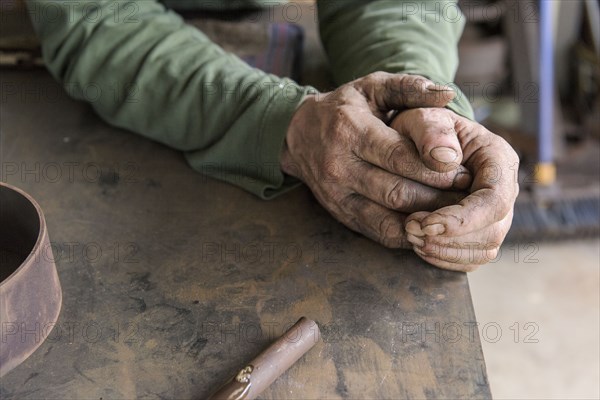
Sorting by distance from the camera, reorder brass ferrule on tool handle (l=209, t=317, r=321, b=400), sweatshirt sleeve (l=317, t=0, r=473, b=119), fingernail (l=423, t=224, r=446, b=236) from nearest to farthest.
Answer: brass ferrule on tool handle (l=209, t=317, r=321, b=400), fingernail (l=423, t=224, r=446, b=236), sweatshirt sleeve (l=317, t=0, r=473, b=119)

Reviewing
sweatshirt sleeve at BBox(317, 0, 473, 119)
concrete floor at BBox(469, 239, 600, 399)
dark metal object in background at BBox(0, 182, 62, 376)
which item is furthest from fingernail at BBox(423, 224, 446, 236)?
concrete floor at BBox(469, 239, 600, 399)

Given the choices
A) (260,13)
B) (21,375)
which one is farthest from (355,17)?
(21,375)

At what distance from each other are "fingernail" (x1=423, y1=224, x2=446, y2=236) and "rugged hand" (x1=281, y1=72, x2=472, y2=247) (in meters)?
0.06

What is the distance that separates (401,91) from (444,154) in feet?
0.41

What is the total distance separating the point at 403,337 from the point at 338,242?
0.17m

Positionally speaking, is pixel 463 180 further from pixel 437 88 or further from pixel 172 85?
pixel 172 85

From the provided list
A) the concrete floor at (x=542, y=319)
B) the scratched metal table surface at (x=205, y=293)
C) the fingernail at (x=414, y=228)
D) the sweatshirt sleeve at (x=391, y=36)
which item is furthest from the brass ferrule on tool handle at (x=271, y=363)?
the concrete floor at (x=542, y=319)

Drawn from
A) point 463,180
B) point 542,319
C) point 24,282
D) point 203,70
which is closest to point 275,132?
point 203,70

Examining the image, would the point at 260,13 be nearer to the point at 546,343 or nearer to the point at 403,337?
the point at 403,337

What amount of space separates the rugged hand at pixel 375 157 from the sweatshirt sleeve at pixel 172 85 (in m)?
0.05

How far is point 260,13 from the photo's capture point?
1338 millimetres

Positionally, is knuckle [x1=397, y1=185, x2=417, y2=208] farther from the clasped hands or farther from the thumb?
the thumb

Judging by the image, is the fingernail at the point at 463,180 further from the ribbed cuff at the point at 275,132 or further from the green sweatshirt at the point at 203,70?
the ribbed cuff at the point at 275,132

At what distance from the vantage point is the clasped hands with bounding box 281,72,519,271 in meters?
0.82
